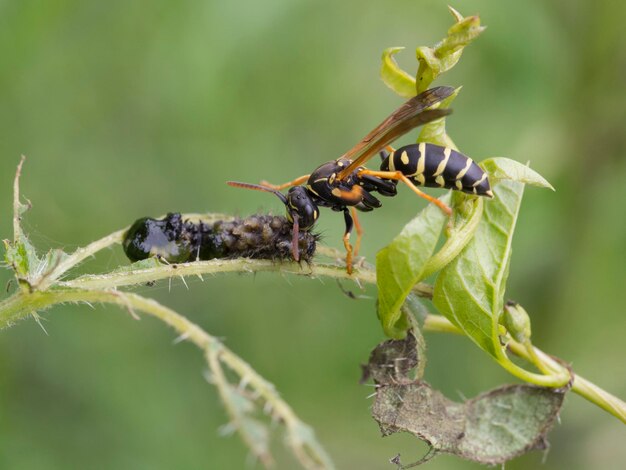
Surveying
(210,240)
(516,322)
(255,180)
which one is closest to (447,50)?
(516,322)

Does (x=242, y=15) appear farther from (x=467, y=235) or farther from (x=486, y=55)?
(x=467, y=235)

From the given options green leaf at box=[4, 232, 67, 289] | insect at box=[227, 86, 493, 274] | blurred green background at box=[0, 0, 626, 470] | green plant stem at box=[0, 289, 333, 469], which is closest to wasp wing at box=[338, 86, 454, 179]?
insect at box=[227, 86, 493, 274]

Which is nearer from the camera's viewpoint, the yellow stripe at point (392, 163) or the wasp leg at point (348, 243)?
the wasp leg at point (348, 243)

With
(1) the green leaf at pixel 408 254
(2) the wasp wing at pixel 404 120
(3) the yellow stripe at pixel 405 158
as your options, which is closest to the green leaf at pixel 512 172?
(2) the wasp wing at pixel 404 120

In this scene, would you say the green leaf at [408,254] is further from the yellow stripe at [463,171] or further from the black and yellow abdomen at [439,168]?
the yellow stripe at [463,171]

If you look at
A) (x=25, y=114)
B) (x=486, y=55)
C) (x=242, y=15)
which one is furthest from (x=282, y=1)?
(x=25, y=114)

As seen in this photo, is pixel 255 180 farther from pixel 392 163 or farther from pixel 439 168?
pixel 439 168

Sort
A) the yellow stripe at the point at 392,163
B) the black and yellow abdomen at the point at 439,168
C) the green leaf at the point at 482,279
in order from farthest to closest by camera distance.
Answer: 1. the yellow stripe at the point at 392,163
2. the black and yellow abdomen at the point at 439,168
3. the green leaf at the point at 482,279
